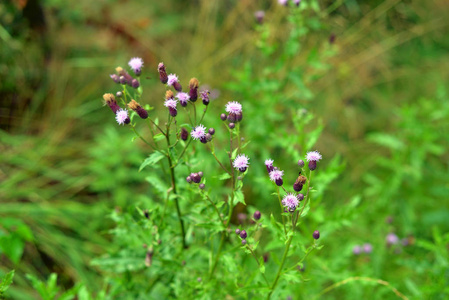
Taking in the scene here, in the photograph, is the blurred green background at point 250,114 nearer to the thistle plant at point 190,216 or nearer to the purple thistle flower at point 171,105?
the thistle plant at point 190,216

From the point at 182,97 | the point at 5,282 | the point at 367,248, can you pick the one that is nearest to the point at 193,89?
the point at 182,97

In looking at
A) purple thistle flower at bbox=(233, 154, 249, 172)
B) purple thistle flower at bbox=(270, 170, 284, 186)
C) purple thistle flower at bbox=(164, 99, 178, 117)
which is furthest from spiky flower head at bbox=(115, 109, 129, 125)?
purple thistle flower at bbox=(270, 170, 284, 186)

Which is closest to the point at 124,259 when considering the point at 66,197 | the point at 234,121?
the point at 234,121

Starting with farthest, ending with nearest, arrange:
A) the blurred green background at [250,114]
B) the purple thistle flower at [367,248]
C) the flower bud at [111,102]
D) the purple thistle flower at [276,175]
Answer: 1. the blurred green background at [250,114]
2. the purple thistle flower at [367,248]
3. the flower bud at [111,102]
4. the purple thistle flower at [276,175]

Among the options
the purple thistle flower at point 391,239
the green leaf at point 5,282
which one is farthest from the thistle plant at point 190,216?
the purple thistle flower at point 391,239

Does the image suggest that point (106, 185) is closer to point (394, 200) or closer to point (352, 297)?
point (352, 297)

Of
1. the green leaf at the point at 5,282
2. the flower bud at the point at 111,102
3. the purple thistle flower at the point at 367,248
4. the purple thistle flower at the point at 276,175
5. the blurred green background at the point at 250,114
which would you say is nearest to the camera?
the green leaf at the point at 5,282

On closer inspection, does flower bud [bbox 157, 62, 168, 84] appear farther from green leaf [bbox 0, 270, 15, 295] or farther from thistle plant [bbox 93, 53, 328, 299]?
green leaf [bbox 0, 270, 15, 295]

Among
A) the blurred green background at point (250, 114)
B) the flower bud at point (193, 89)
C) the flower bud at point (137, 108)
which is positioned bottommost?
the flower bud at point (137, 108)
